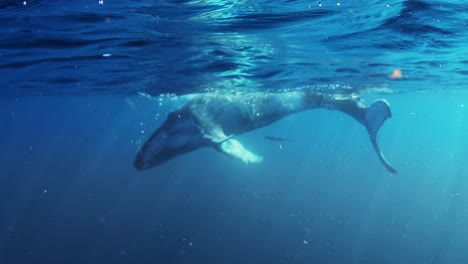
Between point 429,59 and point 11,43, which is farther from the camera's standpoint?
point 429,59

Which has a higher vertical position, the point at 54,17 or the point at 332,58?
the point at 54,17

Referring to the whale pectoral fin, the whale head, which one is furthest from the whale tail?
the whale head

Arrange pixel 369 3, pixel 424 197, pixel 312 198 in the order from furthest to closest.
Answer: pixel 424 197, pixel 312 198, pixel 369 3

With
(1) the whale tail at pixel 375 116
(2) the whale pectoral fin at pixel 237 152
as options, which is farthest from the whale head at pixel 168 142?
(1) the whale tail at pixel 375 116

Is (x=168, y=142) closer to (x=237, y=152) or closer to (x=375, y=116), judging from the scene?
(x=237, y=152)

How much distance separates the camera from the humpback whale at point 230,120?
13.6 meters

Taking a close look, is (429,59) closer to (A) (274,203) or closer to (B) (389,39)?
(B) (389,39)

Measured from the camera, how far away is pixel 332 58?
60.0ft

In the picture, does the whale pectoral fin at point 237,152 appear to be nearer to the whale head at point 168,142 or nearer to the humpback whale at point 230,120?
the humpback whale at point 230,120

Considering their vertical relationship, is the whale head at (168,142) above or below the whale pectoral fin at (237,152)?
above

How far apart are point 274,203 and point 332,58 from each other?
21.2 meters

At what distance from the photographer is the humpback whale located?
44.6 feet

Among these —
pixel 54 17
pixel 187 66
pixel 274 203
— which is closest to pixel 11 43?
pixel 54 17

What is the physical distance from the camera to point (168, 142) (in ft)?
44.3
